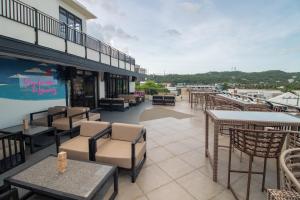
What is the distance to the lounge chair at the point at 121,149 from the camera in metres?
2.72

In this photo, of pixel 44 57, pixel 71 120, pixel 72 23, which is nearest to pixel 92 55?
pixel 72 23

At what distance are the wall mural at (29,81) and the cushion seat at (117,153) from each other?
405cm

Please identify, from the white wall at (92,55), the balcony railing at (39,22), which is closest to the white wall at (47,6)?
the balcony railing at (39,22)

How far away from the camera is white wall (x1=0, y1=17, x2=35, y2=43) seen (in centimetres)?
370

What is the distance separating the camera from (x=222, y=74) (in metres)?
31.5

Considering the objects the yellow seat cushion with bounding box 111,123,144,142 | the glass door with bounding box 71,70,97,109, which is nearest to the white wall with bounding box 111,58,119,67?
the glass door with bounding box 71,70,97,109

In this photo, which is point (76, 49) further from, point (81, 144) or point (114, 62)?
point (81, 144)

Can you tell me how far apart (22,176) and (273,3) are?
9.44 metres

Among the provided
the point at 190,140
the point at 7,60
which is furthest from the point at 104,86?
the point at 190,140

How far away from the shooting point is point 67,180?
6.51 ft

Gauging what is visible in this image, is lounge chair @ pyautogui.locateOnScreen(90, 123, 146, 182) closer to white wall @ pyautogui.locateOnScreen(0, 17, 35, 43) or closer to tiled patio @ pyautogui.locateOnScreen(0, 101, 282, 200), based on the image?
tiled patio @ pyautogui.locateOnScreen(0, 101, 282, 200)

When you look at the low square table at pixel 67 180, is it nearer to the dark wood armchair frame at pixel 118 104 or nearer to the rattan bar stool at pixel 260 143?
the rattan bar stool at pixel 260 143

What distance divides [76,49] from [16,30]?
Answer: 262cm

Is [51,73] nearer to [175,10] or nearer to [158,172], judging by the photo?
[158,172]
